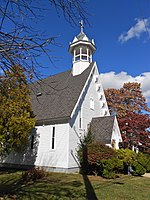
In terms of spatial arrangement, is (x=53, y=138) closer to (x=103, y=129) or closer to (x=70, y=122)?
(x=70, y=122)

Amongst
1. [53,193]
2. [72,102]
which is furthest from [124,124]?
[53,193]

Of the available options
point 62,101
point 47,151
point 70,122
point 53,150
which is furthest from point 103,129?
point 47,151

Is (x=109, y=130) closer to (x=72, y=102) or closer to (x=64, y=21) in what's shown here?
(x=72, y=102)

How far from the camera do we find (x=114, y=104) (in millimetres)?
34500

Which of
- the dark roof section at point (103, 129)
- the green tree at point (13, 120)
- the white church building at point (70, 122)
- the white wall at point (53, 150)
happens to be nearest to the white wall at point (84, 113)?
the white church building at point (70, 122)

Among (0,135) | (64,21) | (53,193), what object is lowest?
(53,193)

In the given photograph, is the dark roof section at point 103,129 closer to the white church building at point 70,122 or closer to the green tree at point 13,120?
the white church building at point 70,122

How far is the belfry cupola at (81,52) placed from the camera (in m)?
22.2

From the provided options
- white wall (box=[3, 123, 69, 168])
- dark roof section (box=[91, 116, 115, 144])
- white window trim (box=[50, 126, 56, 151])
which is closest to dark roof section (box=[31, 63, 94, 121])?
white wall (box=[3, 123, 69, 168])

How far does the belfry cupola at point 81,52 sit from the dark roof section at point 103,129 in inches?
239

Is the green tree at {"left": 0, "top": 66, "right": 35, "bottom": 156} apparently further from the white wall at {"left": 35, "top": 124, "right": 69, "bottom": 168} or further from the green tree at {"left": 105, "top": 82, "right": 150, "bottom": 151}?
the green tree at {"left": 105, "top": 82, "right": 150, "bottom": 151}

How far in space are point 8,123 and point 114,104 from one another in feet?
77.1

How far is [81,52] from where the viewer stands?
22672mm

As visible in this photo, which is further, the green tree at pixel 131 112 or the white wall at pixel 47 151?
the green tree at pixel 131 112
